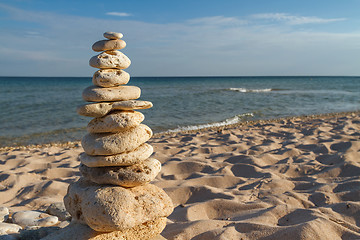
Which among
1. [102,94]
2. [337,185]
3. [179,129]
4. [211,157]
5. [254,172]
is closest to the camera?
[102,94]

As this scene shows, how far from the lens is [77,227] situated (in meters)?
2.93

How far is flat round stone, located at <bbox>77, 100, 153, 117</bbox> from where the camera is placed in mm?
2914

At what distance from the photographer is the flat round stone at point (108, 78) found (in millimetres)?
3002

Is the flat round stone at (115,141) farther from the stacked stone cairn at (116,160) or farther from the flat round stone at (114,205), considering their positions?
the flat round stone at (114,205)

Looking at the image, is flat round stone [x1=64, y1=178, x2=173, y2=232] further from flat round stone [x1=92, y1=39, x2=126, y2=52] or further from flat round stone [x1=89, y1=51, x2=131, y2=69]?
flat round stone [x1=92, y1=39, x2=126, y2=52]

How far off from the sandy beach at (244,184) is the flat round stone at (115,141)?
115 cm

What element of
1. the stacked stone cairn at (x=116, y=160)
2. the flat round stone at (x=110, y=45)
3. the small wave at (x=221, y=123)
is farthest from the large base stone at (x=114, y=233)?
the small wave at (x=221, y=123)

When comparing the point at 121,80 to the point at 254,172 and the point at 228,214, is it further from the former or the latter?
the point at 254,172

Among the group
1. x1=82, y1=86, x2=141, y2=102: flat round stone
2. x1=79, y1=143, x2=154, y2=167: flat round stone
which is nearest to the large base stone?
x1=79, y1=143, x2=154, y2=167: flat round stone

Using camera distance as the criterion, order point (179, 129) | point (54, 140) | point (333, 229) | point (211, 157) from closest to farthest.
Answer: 1. point (333, 229)
2. point (211, 157)
3. point (54, 140)
4. point (179, 129)

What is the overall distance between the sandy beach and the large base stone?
0.39m

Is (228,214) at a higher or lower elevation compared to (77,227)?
lower

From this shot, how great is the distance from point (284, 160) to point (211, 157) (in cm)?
153

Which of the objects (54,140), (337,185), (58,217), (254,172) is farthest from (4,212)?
(54,140)
